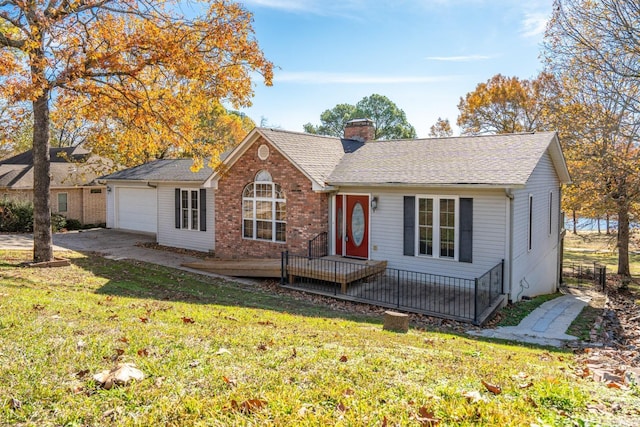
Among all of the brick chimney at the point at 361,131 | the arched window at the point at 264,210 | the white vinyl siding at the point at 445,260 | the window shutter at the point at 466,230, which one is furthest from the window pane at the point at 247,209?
the window shutter at the point at 466,230

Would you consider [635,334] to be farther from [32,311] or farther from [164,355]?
[32,311]

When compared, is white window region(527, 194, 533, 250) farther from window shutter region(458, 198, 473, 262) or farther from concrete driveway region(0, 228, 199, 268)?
concrete driveway region(0, 228, 199, 268)

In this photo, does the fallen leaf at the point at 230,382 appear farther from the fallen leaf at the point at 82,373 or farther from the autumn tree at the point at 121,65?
the autumn tree at the point at 121,65

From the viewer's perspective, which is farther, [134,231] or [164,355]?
[134,231]

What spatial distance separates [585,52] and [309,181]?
1022 centimetres

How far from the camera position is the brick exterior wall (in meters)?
15.2

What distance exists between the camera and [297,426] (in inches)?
137

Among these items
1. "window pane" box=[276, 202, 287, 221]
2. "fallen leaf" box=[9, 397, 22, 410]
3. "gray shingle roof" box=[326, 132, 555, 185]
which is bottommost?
"fallen leaf" box=[9, 397, 22, 410]

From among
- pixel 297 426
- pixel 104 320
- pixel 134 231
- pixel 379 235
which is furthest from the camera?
pixel 134 231

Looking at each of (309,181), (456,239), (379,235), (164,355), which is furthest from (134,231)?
(164,355)

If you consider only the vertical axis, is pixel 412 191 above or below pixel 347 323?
above

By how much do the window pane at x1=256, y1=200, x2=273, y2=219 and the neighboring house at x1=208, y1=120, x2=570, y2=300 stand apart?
0.13 feet

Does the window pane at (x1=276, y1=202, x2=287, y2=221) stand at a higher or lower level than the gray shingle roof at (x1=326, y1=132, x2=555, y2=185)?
lower

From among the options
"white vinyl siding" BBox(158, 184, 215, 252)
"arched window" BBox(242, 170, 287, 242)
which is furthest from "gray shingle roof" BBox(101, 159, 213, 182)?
"arched window" BBox(242, 170, 287, 242)
